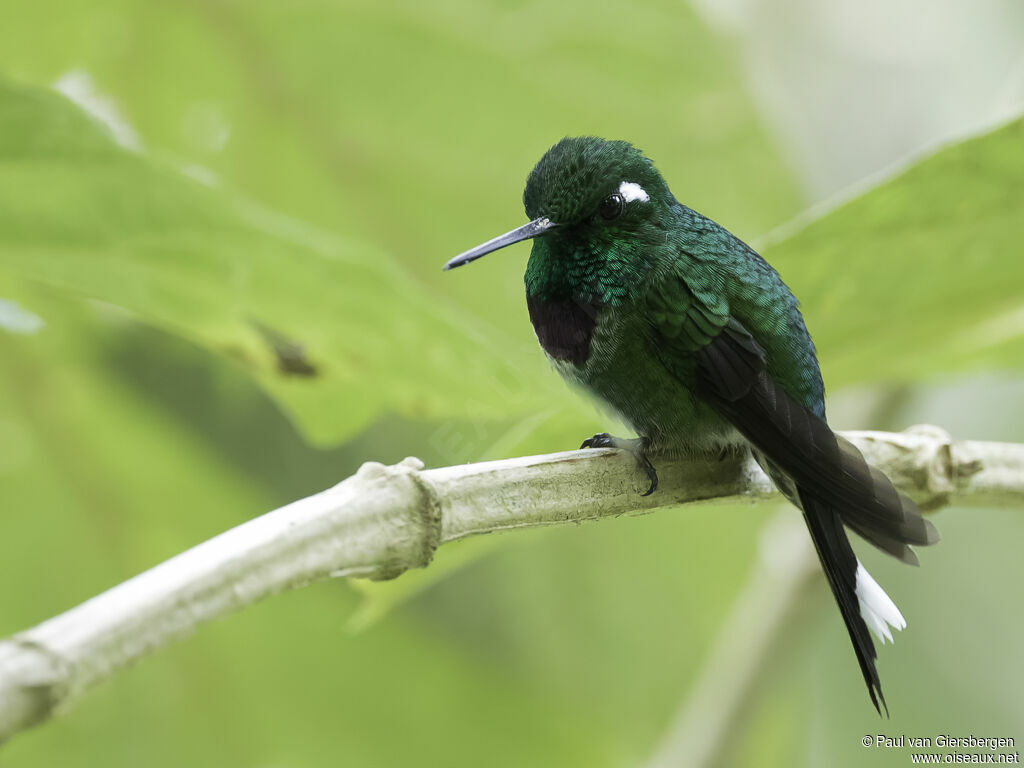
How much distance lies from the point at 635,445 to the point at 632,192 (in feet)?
1.07

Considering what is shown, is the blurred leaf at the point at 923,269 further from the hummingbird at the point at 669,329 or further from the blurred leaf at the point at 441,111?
the blurred leaf at the point at 441,111

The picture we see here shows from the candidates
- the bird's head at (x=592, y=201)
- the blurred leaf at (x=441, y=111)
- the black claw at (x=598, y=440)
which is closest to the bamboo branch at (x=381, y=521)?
the black claw at (x=598, y=440)

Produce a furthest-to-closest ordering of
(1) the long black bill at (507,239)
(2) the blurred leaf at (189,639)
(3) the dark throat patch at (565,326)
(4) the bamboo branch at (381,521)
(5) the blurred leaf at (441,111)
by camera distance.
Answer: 1. (5) the blurred leaf at (441,111)
2. (2) the blurred leaf at (189,639)
3. (3) the dark throat patch at (565,326)
4. (1) the long black bill at (507,239)
5. (4) the bamboo branch at (381,521)

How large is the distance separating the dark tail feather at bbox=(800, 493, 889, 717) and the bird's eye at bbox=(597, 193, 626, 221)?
1.33 ft

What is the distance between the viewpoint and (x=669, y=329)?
1.22m

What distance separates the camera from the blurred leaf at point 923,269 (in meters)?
1.11

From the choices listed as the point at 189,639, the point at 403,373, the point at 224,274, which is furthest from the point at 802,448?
the point at 189,639

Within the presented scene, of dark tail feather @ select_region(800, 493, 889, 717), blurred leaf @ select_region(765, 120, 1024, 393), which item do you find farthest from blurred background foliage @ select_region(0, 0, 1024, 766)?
dark tail feather @ select_region(800, 493, 889, 717)

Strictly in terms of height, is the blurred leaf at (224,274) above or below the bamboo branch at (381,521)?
above

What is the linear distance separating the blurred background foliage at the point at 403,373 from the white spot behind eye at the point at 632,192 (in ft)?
0.56

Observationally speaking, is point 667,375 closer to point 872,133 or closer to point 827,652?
point 827,652

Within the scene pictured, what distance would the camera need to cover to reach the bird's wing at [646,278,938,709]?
3.47ft

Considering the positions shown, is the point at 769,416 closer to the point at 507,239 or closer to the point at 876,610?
the point at 876,610

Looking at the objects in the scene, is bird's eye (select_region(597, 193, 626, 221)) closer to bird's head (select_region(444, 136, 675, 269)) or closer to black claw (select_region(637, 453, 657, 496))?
bird's head (select_region(444, 136, 675, 269))
